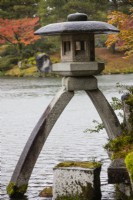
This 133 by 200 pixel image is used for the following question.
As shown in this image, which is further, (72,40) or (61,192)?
(72,40)

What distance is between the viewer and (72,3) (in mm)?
42969

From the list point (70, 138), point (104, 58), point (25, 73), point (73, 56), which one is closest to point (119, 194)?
point (73, 56)

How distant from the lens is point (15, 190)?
7949mm

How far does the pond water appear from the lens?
9.00 meters

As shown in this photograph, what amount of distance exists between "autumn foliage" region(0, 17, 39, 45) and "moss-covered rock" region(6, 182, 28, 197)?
113ft

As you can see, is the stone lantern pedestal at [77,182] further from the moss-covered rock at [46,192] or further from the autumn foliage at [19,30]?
the autumn foliage at [19,30]

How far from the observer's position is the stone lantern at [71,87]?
780 centimetres

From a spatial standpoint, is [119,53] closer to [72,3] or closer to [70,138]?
[72,3]

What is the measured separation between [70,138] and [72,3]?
3120 centimetres

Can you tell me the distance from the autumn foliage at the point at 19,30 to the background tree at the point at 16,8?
3.70ft

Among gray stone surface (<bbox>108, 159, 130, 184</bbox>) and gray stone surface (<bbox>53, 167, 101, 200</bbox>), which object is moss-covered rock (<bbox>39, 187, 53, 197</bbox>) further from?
gray stone surface (<bbox>108, 159, 130, 184</bbox>)

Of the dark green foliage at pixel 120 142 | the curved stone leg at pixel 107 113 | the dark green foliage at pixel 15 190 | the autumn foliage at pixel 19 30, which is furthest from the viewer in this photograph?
the autumn foliage at pixel 19 30

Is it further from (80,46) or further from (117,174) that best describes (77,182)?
(80,46)

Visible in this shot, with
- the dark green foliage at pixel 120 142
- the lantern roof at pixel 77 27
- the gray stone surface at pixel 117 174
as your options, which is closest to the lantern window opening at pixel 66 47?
the lantern roof at pixel 77 27
